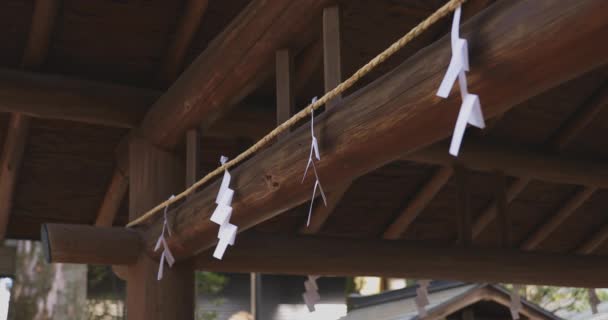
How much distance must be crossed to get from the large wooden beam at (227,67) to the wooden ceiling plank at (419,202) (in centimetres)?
200

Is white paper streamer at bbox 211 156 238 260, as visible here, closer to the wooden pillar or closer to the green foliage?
the wooden pillar

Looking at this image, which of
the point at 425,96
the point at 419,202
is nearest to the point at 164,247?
the point at 425,96

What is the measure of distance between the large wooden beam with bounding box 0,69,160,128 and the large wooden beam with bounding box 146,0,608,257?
4.34 feet

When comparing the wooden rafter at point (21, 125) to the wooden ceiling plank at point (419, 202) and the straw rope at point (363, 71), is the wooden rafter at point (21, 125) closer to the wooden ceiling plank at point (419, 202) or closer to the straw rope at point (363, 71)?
the straw rope at point (363, 71)

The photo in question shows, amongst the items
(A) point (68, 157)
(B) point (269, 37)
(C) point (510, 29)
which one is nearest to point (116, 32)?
(A) point (68, 157)

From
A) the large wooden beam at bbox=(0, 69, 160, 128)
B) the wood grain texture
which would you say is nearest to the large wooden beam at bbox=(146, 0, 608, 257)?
the large wooden beam at bbox=(0, 69, 160, 128)

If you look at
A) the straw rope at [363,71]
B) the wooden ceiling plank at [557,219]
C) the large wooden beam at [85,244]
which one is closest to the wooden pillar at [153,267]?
the large wooden beam at [85,244]

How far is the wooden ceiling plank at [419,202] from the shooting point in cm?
527

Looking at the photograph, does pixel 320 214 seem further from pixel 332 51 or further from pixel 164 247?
pixel 332 51

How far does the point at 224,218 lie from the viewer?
270 cm

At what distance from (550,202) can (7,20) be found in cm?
392

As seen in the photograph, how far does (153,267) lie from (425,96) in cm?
226

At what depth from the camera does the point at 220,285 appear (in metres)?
9.02

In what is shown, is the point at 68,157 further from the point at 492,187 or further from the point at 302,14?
the point at 492,187
